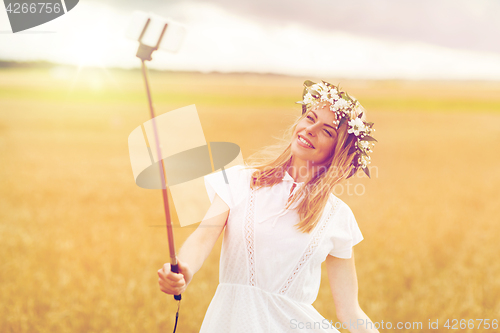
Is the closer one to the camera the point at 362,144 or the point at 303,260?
the point at 303,260

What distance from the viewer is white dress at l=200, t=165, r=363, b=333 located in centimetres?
203

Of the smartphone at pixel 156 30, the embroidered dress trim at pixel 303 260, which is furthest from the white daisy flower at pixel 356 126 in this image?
the smartphone at pixel 156 30

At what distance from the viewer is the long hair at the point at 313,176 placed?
2068mm

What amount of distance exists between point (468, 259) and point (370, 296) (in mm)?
2460

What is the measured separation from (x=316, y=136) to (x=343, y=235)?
23.3 inches

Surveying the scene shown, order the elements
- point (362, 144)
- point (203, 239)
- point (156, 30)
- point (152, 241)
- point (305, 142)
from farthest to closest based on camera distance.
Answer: point (152, 241) → point (362, 144) → point (305, 142) → point (203, 239) → point (156, 30)

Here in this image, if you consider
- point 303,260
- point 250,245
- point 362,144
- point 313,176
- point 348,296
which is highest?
point 362,144

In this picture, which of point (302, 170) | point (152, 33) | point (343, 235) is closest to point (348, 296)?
point (343, 235)

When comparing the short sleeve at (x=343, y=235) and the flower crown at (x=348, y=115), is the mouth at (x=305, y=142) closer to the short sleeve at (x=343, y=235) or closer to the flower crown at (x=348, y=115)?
the flower crown at (x=348, y=115)

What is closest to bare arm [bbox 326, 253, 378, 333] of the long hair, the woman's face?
the long hair

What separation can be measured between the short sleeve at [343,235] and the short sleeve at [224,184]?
62 cm

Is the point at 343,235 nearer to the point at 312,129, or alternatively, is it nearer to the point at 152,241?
the point at 312,129

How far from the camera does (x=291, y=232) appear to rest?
6.75ft

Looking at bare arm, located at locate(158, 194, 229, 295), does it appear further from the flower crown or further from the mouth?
the flower crown
